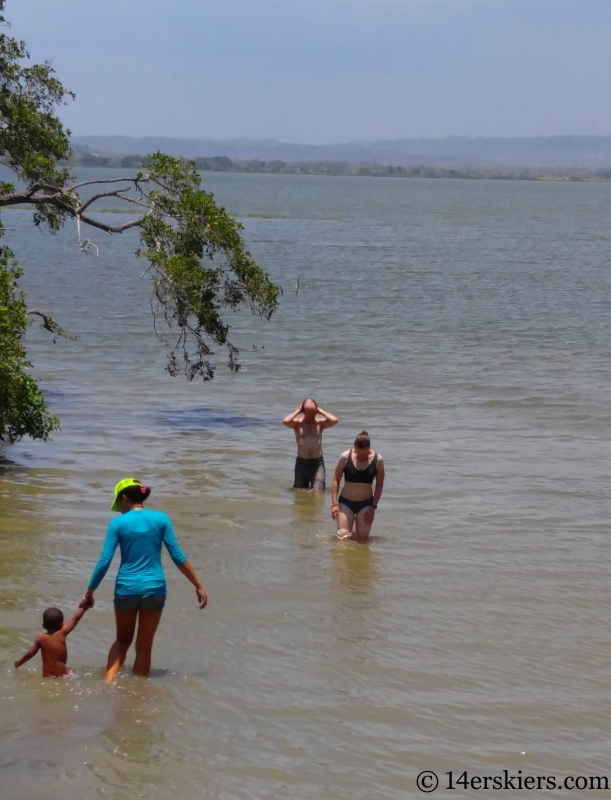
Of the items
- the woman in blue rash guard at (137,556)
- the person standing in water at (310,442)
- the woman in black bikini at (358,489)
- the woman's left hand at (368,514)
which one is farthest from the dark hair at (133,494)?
the person standing in water at (310,442)

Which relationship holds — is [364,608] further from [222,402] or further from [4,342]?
[222,402]

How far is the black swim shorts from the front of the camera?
1386 centimetres

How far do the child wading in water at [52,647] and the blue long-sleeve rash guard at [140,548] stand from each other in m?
0.45

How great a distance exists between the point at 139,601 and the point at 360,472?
4.33m

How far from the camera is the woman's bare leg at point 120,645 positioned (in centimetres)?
771

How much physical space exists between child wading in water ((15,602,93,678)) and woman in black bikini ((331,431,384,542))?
4.31 metres

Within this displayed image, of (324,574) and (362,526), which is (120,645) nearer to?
(324,574)

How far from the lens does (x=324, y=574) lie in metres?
10.7

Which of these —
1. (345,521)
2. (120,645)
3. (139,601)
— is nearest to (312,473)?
(345,521)

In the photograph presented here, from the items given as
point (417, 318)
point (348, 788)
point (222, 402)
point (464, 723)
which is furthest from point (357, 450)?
point (417, 318)

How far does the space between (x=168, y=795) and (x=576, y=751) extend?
265cm

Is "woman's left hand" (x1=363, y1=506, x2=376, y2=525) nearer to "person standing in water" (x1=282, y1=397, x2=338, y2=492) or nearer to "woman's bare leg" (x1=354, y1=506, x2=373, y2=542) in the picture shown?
"woman's bare leg" (x1=354, y1=506, x2=373, y2=542)

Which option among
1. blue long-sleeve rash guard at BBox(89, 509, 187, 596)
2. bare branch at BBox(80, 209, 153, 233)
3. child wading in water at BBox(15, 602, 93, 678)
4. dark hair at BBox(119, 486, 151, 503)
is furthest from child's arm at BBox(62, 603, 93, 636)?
bare branch at BBox(80, 209, 153, 233)

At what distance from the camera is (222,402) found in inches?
795
